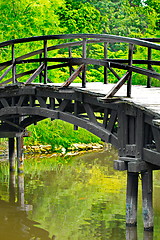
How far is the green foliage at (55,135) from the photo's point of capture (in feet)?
96.4

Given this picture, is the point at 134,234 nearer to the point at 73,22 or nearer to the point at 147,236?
the point at 147,236

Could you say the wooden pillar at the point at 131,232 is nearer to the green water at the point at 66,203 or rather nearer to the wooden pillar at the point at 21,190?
the green water at the point at 66,203

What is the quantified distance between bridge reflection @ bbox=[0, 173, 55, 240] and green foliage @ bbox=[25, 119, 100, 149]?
28.4 feet

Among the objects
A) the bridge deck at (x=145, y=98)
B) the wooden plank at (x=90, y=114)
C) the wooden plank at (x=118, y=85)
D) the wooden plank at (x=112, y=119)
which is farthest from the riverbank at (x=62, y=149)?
the wooden plank at (x=118, y=85)

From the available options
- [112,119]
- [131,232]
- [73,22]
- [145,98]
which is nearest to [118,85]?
[145,98]

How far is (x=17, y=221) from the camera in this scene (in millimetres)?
16672

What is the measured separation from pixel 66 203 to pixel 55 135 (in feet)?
40.3

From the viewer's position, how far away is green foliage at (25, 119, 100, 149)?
29.4 metres

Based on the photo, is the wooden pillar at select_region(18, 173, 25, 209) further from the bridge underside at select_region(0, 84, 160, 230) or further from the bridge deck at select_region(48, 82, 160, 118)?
the bridge deck at select_region(48, 82, 160, 118)

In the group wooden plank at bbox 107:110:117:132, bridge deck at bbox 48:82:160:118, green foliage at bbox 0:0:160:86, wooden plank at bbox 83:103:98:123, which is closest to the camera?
bridge deck at bbox 48:82:160:118

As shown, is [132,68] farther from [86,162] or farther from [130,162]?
[86,162]

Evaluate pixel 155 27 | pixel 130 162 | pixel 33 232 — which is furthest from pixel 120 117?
pixel 155 27

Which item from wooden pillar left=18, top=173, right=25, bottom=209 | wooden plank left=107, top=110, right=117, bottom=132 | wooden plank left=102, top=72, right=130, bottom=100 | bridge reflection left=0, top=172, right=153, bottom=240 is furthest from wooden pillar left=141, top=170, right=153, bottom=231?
wooden pillar left=18, top=173, right=25, bottom=209

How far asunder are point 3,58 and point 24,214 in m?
14.0
